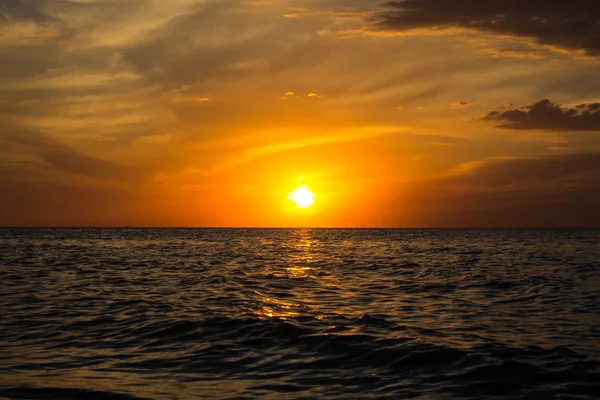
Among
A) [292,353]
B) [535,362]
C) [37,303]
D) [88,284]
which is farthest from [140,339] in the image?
[88,284]

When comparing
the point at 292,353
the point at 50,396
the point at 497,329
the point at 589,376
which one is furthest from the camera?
the point at 497,329

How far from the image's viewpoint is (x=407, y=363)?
13562 mm

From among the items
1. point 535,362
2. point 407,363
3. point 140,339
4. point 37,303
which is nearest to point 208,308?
point 140,339

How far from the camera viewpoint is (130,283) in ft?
99.8

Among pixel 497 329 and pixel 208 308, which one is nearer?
pixel 497 329

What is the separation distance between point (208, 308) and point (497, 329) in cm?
1032

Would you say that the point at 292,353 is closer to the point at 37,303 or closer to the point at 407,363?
the point at 407,363

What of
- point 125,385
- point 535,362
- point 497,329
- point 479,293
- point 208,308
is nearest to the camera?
point 125,385

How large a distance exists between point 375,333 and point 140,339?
6.73 meters

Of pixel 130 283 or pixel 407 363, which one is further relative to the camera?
pixel 130 283

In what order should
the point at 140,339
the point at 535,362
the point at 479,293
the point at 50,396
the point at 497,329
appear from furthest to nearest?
1. the point at 479,293
2. the point at 497,329
3. the point at 140,339
4. the point at 535,362
5. the point at 50,396

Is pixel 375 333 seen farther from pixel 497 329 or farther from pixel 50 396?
pixel 50 396

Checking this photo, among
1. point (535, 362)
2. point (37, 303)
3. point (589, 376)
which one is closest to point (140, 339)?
point (37, 303)

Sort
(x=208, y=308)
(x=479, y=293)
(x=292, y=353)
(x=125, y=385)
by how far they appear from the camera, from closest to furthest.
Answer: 1. (x=125, y=385)
2. (x=292, y=353)
3. (x=208, y=308)
4. (x=479, y=293)
